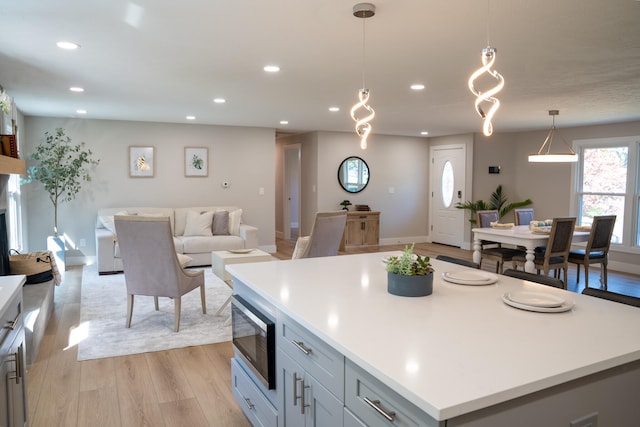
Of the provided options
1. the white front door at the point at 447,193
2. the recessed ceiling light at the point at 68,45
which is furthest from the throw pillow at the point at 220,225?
the white front door at the point at 447,193

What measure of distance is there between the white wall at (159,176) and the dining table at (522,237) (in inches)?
155

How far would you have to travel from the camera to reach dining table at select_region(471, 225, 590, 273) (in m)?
5.03

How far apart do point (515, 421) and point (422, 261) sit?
0.92m

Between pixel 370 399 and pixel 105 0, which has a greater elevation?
pixel 105 0

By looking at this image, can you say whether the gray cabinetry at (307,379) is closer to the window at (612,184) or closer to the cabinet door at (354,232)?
the cabinet door at (354,232)

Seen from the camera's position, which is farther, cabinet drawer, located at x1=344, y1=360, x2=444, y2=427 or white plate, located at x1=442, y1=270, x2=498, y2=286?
white plate, located at x1=442, y1=270, x2=498, y2=286

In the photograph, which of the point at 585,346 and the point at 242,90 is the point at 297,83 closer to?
the point at 242,90

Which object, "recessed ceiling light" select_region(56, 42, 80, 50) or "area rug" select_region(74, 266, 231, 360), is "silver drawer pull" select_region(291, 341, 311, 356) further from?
"recessed ceiling light" select_region(56, 42, 80, 50)

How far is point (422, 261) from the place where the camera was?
2.01 m

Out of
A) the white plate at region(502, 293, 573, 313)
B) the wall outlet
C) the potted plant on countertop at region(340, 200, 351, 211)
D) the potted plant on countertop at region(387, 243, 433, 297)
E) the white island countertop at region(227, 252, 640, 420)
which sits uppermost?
the potted plant on countertop at region(340, 200, 351, 211)

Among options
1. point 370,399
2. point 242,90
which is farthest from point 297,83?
point 370,399

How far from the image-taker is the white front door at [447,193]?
29.7 ft

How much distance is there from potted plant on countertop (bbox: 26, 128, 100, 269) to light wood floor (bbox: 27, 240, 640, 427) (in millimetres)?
3070

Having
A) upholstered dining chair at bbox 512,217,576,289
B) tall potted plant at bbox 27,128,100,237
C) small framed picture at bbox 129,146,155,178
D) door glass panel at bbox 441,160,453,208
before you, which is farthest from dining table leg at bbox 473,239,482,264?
tall potted plant at bbox 27,128,100,237
